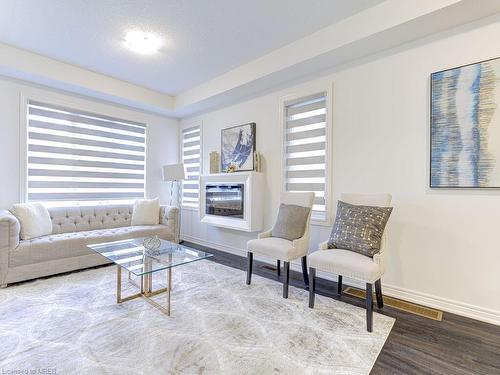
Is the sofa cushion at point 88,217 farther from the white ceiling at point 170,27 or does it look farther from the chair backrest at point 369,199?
the chair backrest at point 369,199

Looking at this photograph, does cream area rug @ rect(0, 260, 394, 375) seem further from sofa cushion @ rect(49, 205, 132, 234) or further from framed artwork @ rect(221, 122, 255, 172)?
framed artwork @ rect(221, 122, 255, 172)

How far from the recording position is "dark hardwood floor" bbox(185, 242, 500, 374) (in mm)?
1641

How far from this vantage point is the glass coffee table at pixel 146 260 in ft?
7.32

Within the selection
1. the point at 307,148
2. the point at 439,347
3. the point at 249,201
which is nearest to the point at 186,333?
the point at 439,347

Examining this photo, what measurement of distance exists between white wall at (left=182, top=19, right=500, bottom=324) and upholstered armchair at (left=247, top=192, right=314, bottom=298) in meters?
0.46

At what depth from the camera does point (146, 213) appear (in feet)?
14.3

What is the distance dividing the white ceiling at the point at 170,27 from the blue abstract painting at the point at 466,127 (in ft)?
3.51

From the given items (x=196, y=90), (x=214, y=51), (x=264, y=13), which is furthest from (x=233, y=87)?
(x=264, y=13)

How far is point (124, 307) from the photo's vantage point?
236cm

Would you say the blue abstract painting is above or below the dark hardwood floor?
above

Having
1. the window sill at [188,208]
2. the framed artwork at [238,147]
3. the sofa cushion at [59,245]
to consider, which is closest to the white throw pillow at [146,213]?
the sofa cushion at [59,245]

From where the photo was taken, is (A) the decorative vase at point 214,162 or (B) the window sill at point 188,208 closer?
(A) the decorative vase at point 214,162

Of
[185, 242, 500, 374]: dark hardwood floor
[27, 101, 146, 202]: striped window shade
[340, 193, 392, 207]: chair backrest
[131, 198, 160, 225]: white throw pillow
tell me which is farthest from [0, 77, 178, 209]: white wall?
[185, 242, 500, 374]: dark hardwood floor

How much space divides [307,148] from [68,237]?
3.35 metres
